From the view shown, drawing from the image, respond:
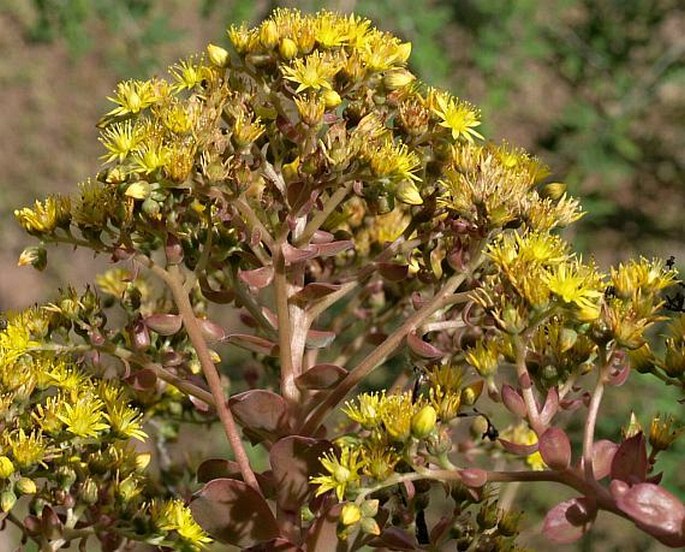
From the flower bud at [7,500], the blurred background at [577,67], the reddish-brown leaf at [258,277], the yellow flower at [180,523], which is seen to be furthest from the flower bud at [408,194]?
the blurred background at [577,67]

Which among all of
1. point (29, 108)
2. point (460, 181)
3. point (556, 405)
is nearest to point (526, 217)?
point (460, 181)

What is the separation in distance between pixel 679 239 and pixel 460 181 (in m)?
2.32

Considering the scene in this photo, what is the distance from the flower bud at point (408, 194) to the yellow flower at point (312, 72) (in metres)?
0.19

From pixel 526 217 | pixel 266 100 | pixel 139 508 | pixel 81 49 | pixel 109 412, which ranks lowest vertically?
pixel 139 508

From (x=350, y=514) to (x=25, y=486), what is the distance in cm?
50

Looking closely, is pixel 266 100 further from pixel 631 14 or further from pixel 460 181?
pixel 631 14

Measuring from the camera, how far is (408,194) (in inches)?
56.9

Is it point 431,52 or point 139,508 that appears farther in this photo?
point 431,52

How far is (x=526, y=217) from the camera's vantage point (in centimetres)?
143

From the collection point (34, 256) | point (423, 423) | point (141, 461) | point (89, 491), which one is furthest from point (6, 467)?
point (423, 423)

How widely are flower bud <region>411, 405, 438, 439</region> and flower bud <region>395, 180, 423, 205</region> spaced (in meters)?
0.32

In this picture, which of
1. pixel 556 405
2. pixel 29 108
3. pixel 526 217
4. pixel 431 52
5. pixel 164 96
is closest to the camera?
pixel 556 405

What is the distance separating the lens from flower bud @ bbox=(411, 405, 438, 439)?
1.28m

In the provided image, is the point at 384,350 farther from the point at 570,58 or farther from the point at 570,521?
the point at 570,58
